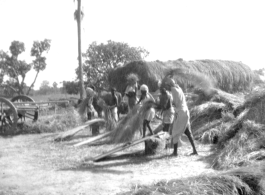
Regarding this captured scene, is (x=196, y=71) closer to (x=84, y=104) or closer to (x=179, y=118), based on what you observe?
(x=84, y=104)

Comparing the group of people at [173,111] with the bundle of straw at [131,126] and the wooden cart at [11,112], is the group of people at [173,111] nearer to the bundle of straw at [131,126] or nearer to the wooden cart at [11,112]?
the bundle of straw at [131,126]

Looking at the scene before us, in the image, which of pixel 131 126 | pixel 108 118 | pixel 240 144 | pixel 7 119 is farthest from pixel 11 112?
pixel 240 144

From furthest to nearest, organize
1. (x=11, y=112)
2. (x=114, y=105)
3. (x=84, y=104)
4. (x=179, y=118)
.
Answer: (x=84, y=104) → (x=11, y=112) → (x=114, y=105) → (x=179, y=118)

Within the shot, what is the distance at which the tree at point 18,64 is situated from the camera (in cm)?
2364

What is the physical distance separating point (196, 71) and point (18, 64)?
15195 millimetres

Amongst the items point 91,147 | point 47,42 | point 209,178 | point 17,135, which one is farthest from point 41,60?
point 209,178

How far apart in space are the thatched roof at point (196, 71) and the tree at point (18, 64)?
1140cm

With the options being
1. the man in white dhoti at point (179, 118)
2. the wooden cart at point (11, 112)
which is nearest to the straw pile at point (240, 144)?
the man in white dhoti at point (179, 118)

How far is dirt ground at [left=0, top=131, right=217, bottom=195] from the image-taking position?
464 centimetres

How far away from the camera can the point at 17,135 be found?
10102 mm

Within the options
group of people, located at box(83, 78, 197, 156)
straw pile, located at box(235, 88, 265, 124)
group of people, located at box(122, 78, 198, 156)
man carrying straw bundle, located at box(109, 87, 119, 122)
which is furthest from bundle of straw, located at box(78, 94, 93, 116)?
straw pile, located at box(235, 88, 265, 124)

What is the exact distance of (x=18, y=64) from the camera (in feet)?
78.1

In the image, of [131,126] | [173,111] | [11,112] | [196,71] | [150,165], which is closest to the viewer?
[150,165]

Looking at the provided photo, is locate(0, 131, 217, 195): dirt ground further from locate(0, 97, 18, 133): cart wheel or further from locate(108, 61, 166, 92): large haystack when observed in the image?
locate(108, 61, 166, 92): large haystack
